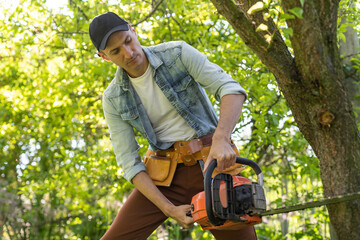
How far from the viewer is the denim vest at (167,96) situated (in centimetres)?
249

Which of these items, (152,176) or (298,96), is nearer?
(298,96)

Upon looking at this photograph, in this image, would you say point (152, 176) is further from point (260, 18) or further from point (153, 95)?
point (260, 18)

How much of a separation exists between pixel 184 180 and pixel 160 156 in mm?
222

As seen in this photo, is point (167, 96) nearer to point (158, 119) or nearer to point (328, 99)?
point (158, 119)

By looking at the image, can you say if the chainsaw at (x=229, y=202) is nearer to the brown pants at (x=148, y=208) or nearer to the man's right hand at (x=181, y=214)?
the man's right hand at (x=181, y=214)

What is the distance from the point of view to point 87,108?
5809 mm

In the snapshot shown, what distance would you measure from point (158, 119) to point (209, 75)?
0.51 metres

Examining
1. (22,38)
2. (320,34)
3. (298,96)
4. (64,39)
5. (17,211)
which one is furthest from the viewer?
(17,211)

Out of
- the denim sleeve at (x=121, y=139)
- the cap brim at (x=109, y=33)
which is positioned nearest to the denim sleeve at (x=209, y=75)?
the cap brim at (x=109, y=33)

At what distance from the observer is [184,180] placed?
2.65m

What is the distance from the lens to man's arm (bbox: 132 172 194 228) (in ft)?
8.04

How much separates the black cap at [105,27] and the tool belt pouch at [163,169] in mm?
752

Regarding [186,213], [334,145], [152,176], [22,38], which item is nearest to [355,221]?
[334,145]

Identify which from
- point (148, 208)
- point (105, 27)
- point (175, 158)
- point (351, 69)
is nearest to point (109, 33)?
point (105, 27)
